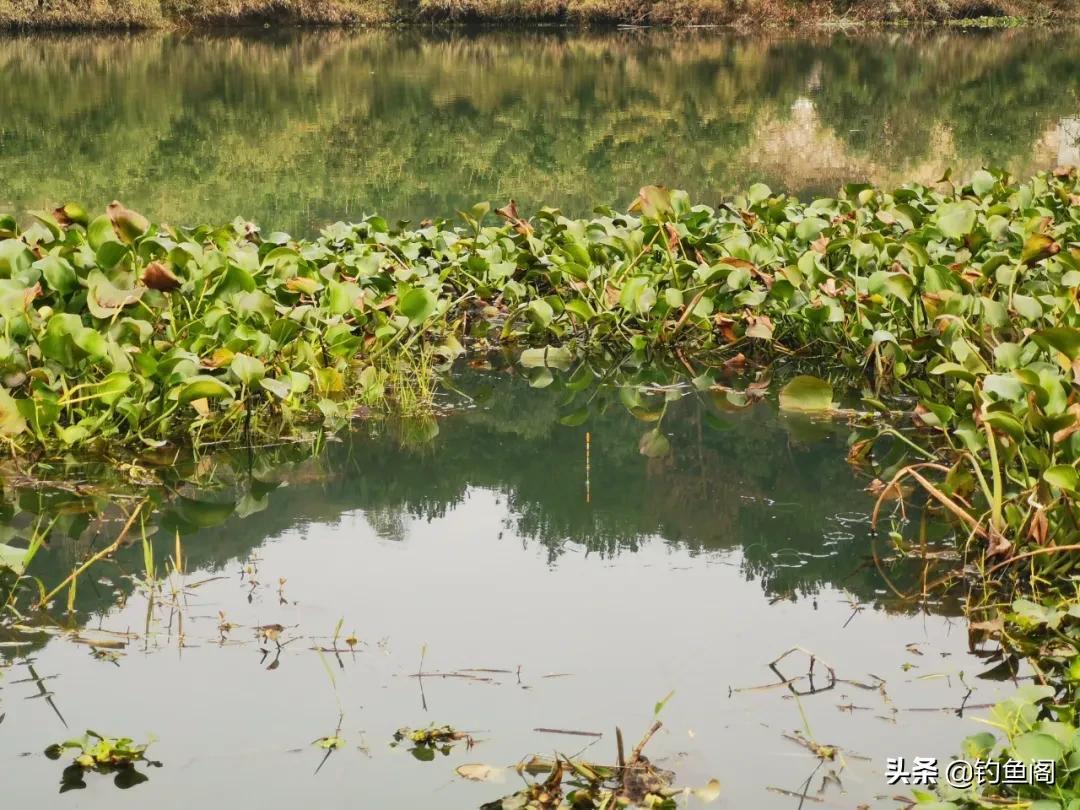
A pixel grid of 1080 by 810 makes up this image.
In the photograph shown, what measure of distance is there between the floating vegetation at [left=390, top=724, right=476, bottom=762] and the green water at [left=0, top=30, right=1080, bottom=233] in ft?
19.8

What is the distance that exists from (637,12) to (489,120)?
16970 mm

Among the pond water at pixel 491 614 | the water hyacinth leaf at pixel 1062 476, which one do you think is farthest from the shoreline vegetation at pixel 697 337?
the pond water at pixel 491 614

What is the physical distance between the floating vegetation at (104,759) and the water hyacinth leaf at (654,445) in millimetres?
2066

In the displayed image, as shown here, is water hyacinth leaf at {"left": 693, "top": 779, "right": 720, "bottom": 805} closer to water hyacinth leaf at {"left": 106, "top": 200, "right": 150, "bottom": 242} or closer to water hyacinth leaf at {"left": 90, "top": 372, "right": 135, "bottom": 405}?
water hyacinth leaf at {"left": 90, "top": 372, "right": 135, "bottom": 405}

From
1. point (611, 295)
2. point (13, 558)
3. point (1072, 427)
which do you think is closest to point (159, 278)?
point (13, 558)

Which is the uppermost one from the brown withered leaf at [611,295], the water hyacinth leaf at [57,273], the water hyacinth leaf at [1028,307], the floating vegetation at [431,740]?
the water hyacinth leaf at [57,273]

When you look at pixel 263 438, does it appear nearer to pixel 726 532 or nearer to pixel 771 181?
pixel 726 532

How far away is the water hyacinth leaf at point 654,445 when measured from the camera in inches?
162

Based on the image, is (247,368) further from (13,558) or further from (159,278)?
(13,558)

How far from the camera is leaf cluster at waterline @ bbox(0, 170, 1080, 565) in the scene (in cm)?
337

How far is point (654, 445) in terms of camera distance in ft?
13.7

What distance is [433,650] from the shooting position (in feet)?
9.14

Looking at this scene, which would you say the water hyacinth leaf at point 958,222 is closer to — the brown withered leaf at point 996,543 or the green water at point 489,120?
the brown withered leaf at point 996,543

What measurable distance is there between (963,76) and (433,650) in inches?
749
